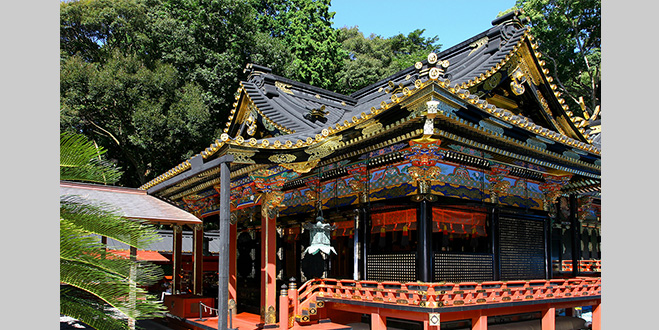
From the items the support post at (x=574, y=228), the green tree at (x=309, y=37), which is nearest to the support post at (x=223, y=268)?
the support post at (x=574, y=228)

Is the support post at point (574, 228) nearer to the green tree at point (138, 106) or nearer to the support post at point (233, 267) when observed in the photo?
the support post at point (233, 267)

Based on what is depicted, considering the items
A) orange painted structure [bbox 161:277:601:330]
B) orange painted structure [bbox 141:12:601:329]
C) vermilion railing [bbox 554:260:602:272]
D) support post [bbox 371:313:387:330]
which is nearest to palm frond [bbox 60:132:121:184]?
orange painted structure [bbox 141:12:601:329]

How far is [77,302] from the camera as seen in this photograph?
6.98 meters

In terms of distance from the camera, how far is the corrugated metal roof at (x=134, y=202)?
11.8m

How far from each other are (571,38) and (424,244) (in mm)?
28756

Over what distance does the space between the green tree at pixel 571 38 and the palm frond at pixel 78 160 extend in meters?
31.6

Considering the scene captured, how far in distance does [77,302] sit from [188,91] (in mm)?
20067

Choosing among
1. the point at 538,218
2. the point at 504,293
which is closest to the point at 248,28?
the point at 538,218

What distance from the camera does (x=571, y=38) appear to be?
111 feet

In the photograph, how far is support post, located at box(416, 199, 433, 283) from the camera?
10.6 metres

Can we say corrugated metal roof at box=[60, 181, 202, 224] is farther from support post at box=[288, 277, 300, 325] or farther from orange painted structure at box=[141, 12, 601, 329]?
support post at box=[288, 277, 300, 325]

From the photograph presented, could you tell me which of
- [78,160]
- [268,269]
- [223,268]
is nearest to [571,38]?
[268,269]

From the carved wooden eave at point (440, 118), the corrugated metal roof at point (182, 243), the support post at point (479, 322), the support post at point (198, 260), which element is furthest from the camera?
the corrugated metal roof at point (182, 243)

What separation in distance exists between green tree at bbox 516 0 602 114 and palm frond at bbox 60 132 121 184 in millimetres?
31631
